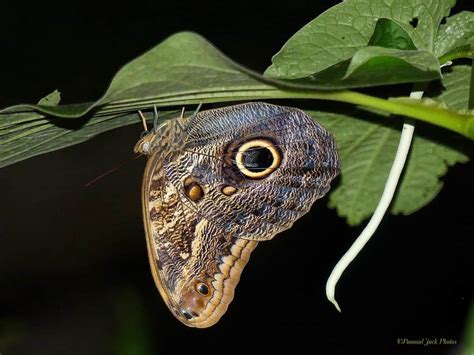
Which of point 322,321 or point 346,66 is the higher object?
point 346,66

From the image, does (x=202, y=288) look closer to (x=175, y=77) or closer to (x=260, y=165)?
(x=260, y=165)

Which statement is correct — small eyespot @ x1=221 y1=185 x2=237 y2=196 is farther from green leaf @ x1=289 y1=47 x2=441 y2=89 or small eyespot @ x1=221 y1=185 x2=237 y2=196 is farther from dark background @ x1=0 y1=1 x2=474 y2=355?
dark background @ x1=0 y1=1 x2=474 y2=355

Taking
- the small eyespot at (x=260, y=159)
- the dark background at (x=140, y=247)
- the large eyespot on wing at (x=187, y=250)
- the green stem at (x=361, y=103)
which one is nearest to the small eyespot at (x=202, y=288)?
the large eyespot on wing at (x=187, y=250)

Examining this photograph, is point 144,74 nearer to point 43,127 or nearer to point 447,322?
point 43,127

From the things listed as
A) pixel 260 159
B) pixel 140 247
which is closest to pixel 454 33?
pixel 260 159

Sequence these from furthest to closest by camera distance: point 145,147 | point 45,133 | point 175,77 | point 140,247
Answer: point 140,247 < point 145,147 < point 45,133 < point 175,77

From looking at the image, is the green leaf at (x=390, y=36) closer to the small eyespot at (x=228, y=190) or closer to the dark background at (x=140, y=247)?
the small eyespot at (x=228, y=190)

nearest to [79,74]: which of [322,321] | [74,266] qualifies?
[74,266]
